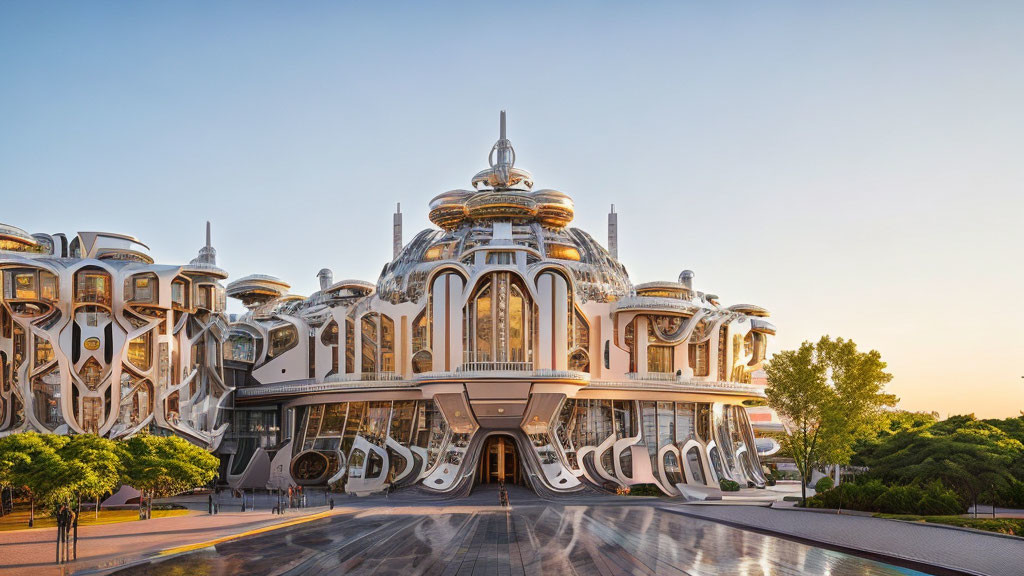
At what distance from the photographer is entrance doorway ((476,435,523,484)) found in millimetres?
61812

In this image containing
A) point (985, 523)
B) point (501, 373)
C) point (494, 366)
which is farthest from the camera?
point (494, 366)

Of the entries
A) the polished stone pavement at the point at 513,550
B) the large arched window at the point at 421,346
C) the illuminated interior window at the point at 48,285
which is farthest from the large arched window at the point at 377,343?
the polished stone pavement at the point at 513,550

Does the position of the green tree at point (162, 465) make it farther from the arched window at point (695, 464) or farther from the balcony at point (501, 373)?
the arched window at point (695, 464)

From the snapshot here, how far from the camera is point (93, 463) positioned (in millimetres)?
35562

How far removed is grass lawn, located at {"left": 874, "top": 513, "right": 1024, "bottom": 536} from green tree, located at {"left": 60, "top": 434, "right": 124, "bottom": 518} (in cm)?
3124

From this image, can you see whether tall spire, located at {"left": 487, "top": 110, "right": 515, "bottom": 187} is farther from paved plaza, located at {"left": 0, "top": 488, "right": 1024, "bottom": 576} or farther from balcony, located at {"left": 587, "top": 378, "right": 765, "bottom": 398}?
paved plaza, located at {"left": 0, "top": 488, "right": 1024, "bottom": 576}

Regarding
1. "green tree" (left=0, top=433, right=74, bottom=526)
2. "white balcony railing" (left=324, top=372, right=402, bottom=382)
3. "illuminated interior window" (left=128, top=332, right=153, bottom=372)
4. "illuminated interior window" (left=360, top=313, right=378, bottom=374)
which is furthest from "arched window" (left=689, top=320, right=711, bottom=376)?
"green tree" (left=0, top=433, right=74, bottom=526)

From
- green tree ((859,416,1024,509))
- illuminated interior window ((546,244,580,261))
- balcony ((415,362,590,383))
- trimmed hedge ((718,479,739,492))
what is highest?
illuminated interior window ((546,244,580,261))

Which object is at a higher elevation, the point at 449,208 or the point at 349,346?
the point at 449,208

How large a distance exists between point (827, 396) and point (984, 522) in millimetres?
14337

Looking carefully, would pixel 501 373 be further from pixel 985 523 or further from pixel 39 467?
pixel 985 523

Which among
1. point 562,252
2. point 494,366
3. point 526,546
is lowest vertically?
point 526,546

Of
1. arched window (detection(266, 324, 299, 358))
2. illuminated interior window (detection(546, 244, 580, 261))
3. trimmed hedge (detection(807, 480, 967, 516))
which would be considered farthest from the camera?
arched window (detection(266, 324, 299, 358))

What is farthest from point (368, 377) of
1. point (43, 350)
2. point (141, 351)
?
point (43, 350)
